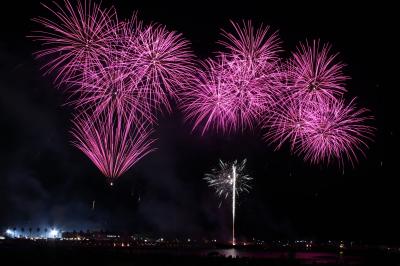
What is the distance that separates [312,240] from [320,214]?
6.98 m

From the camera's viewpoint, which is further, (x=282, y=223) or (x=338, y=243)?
(x=282, y=223)

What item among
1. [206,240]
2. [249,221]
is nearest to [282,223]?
[249,221]

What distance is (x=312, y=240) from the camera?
130m

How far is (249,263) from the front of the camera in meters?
46.2

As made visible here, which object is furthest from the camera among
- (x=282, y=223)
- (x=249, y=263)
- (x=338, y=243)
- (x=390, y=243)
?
(x=282, y=223)

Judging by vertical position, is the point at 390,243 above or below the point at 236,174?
below

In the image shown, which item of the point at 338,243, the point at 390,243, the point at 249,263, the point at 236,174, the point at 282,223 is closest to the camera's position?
the point at 249,263

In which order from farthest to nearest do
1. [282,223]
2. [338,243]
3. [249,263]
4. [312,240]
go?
[282,223] < [312,240] < [338,243] < [249,263]

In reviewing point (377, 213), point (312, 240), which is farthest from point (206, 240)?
point (377, 213)

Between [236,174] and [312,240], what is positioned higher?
[236,174]

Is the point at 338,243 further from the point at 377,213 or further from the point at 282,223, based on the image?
the point at 282,223

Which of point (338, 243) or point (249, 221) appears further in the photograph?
point (249, 221)

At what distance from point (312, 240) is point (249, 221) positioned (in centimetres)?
2278

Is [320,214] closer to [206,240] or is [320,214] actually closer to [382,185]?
[382,185]
